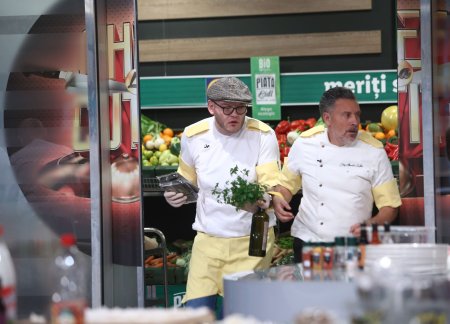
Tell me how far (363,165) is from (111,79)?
1.75m

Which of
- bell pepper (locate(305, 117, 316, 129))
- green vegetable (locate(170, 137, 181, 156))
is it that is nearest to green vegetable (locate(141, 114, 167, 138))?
green vegetable (locate(170, 137, 181, 156))

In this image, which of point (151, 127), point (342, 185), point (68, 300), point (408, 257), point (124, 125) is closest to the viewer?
point (68, 300)

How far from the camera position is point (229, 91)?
20.8ft

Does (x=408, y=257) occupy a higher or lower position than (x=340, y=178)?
lower

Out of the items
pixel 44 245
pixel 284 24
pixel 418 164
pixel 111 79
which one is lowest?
pixel 44 245

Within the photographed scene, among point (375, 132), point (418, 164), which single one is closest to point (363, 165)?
point (418, 164)

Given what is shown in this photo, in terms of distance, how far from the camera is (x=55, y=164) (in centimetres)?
670

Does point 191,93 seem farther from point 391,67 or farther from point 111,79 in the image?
point 111,79

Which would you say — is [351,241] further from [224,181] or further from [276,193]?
[224,181]

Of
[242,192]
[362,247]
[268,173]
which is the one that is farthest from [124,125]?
[362,247]

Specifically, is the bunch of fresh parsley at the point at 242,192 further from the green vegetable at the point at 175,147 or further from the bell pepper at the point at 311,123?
the bell pepper at the point at 311,123

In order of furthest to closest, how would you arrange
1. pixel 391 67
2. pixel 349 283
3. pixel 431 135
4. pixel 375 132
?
pixel 391 67 < pixel 375 132 < pixel 431 135 < pixel 349 283

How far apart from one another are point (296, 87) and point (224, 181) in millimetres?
3066

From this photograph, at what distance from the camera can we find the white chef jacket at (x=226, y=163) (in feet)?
20.9
